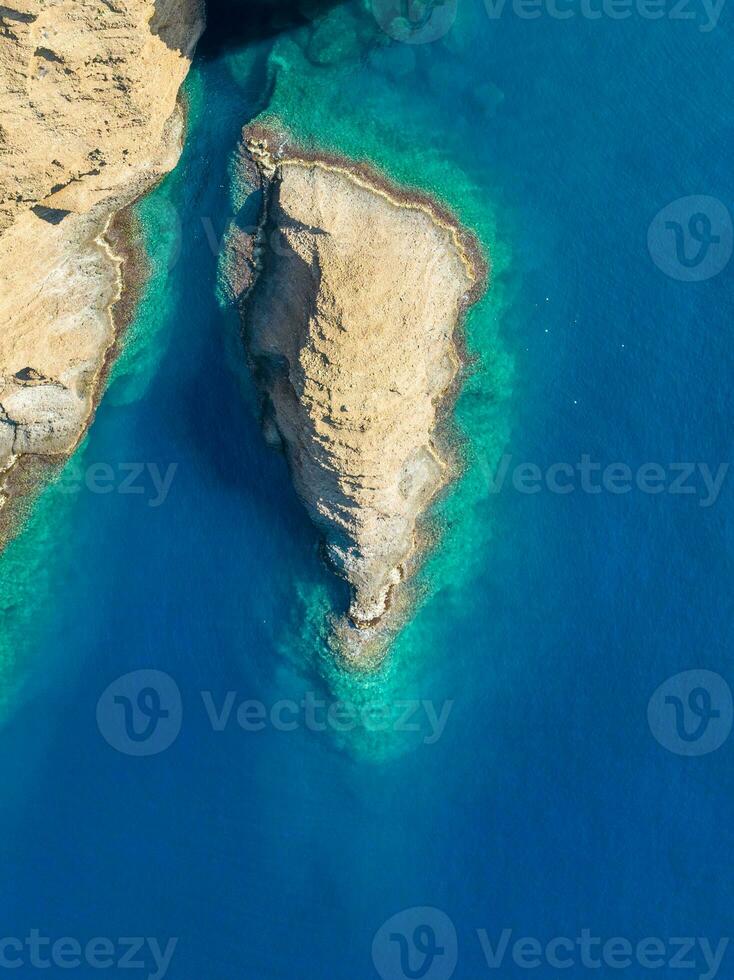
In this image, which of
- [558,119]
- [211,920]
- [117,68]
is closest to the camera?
[117,68]

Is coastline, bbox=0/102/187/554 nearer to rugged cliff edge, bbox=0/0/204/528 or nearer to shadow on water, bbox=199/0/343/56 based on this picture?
rugged cliff edge, bbox=0/0/204/528

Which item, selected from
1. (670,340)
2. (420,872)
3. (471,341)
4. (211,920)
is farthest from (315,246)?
(211,920)

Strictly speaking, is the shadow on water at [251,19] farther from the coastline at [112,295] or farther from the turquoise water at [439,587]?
the coastline at [112,295]

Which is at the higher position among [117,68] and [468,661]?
[117,68]

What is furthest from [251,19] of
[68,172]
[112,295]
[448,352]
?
[448,352]

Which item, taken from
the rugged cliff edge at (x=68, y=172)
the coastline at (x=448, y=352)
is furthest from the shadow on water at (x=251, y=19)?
the coastline at (x=448, y=352)

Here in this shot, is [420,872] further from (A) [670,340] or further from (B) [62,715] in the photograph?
(A) [670,340]

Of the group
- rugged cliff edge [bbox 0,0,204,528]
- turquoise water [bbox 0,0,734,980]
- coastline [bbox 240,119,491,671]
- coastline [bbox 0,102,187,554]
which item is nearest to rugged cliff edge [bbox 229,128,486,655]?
coastline [bbox 240,119,491,671]
